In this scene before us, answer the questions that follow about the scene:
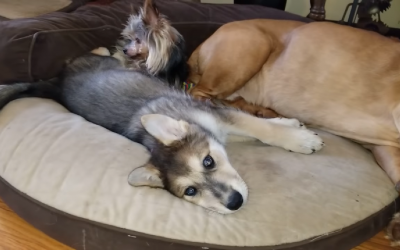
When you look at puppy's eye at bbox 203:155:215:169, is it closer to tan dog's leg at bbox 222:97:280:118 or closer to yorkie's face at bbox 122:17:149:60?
tan dog's leg at bbox 222:97:280:118

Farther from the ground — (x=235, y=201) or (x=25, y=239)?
(x=235, y=201)

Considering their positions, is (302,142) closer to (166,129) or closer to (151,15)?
(166,129)

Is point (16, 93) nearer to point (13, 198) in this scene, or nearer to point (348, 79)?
point (13, 198)

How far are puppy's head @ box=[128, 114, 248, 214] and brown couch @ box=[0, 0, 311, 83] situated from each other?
0.90 meters

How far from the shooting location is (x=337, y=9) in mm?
4160

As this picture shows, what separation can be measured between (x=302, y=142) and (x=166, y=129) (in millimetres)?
591

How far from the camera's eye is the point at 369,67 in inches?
82.1

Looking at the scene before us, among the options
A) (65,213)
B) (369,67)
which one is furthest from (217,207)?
(369,67)

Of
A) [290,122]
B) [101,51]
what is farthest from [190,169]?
[101,51]

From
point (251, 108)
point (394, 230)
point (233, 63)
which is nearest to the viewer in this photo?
point (394, 230)

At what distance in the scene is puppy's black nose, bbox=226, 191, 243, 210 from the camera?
1.51 metres

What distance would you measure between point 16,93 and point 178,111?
0.80 meters

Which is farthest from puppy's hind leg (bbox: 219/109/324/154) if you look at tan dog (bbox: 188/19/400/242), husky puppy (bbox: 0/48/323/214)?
tan dog (bbox: 188/19/400/242)

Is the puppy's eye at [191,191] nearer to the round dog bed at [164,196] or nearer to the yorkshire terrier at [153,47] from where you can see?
the round dog bed at [164,196]
